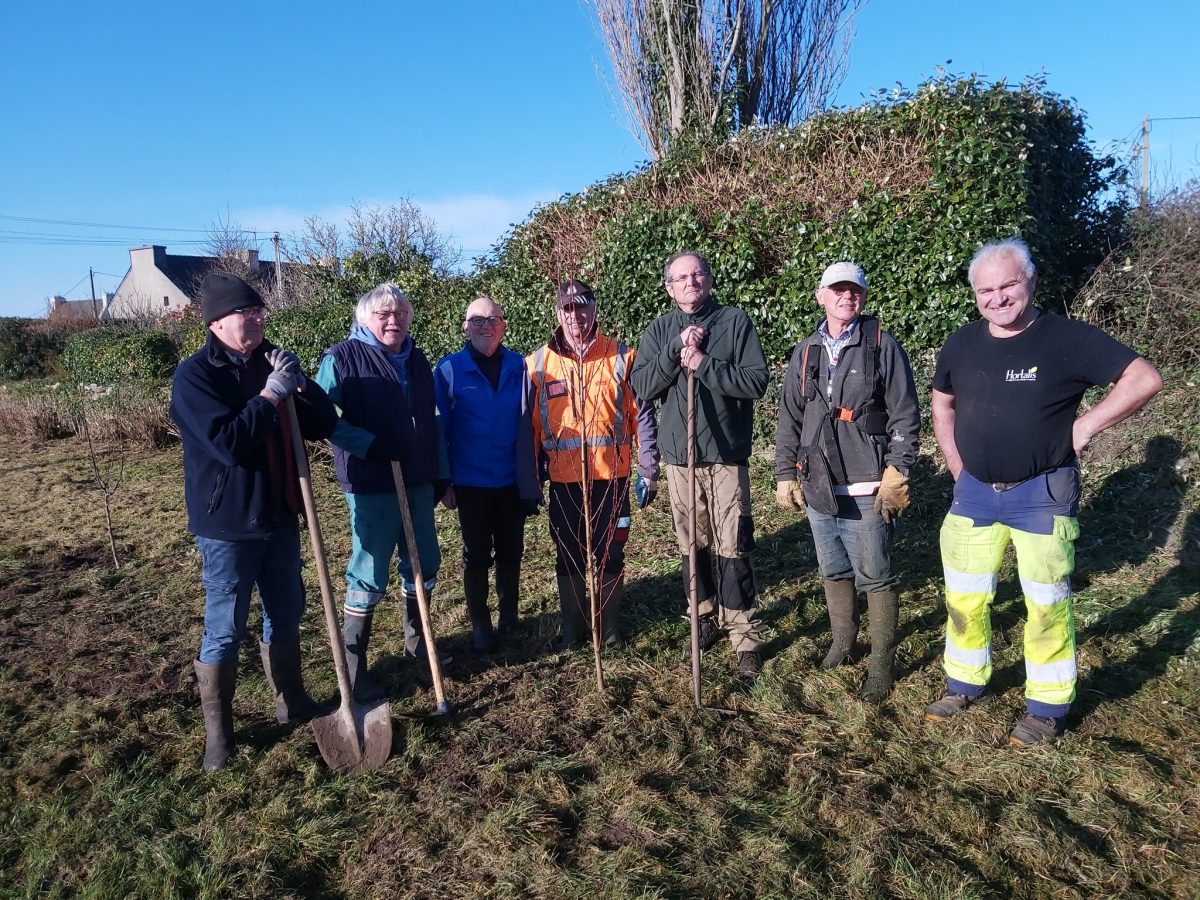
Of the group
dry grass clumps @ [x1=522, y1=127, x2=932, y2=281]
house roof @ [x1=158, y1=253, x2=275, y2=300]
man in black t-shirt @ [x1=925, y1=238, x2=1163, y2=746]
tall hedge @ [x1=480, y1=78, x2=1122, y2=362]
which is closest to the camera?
man in black t-shirt @ [x1=925, y1=238, x2=1163, y2=746]

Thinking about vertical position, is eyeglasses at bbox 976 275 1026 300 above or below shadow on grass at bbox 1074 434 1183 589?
above

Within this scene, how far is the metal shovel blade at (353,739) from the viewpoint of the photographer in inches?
123

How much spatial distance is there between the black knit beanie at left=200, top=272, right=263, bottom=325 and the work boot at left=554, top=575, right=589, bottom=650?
2057 millimetres

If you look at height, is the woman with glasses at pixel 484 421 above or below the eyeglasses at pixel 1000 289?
below

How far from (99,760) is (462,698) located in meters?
1.51

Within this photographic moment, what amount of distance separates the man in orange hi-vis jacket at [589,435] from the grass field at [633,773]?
0.61 meters

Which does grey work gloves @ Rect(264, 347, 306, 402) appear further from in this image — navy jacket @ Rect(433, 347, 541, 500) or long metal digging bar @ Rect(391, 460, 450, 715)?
navy jacket @ Rect(433, 347, 541, 500)

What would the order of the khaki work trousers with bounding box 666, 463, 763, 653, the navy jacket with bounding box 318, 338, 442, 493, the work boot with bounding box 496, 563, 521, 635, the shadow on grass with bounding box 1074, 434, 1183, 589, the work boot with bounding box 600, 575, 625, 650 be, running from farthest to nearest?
the shadow on grass with bounding box 1074, 434, 1183, 589 < the work boot with bounding box 496, 563, 521, 635 < the work boot with bounding box 600, 575, 625, 650 < the khaki work trousers with bounding box 666, 463, 763, 653 < the navy jacket with bounding box 318, 338, 442, 493

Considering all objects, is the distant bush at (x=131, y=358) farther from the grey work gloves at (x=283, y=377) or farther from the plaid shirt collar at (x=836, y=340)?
the plaid shirt collar at (x=836, y=340)

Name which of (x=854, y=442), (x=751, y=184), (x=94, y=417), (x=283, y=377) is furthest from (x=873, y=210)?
(x=94, y=417)

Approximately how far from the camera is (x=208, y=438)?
2.92m

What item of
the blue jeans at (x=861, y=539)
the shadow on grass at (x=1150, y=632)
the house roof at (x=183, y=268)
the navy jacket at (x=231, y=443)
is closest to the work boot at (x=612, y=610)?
the blue jeans at (x=861, y=539)

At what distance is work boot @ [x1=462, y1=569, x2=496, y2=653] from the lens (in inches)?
166

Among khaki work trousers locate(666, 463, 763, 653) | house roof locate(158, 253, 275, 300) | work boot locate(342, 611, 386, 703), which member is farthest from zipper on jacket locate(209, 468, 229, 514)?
house roof locate(158, 253, 275, 300)
